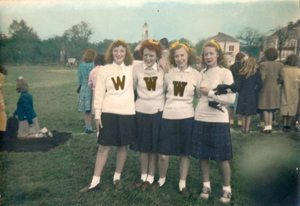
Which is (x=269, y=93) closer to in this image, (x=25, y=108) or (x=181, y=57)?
(x=181, y=57)

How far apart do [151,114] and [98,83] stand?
70 centimetres

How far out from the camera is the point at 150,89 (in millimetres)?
2906

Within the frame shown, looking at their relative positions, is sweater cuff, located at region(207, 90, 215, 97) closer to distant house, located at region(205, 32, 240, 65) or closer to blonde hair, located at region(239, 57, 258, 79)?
distant house, located at region(205, 32, 240, 65)

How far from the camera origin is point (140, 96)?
116 inches

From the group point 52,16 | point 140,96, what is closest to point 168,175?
point 140,96

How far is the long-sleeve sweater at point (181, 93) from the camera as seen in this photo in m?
2.83

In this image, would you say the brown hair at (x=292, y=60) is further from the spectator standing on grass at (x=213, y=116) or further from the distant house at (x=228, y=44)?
the spectator standing on grass at (x=213, y=116)

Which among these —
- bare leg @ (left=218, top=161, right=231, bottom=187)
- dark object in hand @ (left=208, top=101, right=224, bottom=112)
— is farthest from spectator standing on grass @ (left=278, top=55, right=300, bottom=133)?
dark object in hand @ (left=208, top=101, right=224, bottom=112)

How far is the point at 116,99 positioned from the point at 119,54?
0.51m

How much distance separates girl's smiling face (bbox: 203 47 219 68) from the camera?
282 cm

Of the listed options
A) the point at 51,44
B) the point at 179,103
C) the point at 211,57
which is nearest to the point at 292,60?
the point at 211,57

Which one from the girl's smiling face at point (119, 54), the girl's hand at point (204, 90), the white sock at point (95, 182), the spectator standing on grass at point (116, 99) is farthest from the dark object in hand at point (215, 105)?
the white sock at point (95, 182)

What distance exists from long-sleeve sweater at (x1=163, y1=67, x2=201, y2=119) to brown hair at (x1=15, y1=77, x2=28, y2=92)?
1.80m

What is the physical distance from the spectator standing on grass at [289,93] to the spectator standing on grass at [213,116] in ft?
4.31
